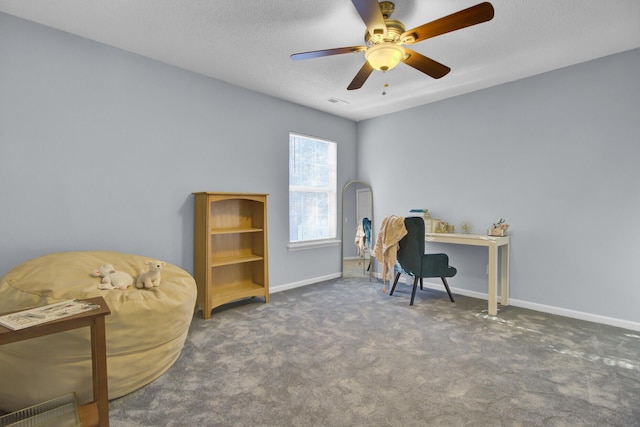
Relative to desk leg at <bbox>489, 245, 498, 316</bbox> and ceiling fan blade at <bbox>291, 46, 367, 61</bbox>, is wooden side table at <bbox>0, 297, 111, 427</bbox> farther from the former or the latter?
desk leg at <bbox>489, 245, 498, 316</bbox>

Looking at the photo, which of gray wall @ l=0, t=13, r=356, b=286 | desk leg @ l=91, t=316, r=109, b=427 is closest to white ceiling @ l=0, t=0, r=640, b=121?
gray wall @ l=0, t=13, r=356, b=286

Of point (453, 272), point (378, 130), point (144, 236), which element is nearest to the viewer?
point (144, 236)

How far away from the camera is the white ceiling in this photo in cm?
219

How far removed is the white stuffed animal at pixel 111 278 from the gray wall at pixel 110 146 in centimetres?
62

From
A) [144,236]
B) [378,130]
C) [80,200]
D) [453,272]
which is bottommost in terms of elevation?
[453,272]

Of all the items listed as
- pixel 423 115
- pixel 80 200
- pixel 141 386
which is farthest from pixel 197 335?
pixel 423 115

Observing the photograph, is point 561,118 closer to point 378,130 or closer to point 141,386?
point 378,130

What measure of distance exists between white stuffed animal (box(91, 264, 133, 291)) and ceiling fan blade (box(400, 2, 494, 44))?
2.46 meters

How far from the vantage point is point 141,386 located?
1903mm

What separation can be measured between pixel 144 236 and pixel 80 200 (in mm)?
586

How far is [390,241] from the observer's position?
140 inches

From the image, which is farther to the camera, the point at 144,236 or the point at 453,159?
the point at 453,159

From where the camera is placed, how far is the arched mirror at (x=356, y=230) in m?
4.84

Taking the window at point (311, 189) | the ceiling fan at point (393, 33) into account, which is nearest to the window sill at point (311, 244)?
the window at point (311, 189)
